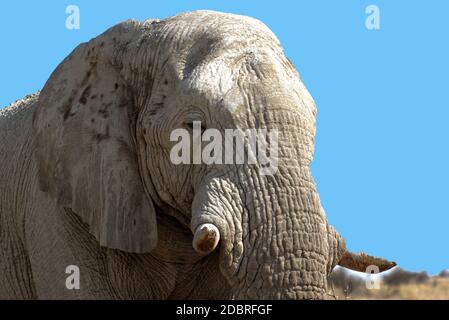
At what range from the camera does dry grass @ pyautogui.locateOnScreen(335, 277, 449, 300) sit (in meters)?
23.8

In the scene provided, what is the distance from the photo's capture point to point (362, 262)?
1051 centimetres

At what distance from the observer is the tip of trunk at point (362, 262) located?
10422 millimetres

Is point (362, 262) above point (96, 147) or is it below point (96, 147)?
below

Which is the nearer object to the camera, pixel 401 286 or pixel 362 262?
pixel 362 262

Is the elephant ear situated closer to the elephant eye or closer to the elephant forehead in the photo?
the elephant forehead

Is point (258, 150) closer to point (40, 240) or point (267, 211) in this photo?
point (267, 211)

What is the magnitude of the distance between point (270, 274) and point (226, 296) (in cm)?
141

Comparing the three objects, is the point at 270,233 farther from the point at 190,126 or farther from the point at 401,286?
the point at 401,286

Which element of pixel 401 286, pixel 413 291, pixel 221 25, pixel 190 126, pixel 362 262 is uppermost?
pixel 401 286

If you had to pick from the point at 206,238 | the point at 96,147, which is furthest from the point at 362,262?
the point at 206,238

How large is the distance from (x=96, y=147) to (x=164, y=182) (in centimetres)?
62

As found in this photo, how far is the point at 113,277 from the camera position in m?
9.80

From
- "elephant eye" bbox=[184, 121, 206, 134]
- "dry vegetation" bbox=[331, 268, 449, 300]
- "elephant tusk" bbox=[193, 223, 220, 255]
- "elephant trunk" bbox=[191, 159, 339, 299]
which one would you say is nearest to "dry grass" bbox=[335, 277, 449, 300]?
"dry vegetation" bbox=[331, 268, 449, 300]
